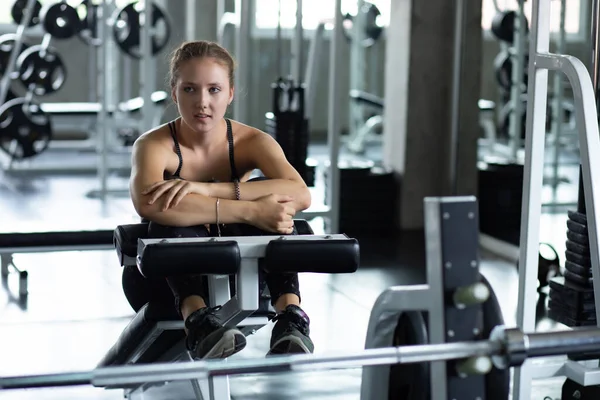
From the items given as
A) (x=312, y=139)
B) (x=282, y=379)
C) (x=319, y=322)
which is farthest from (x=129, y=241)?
(x=312, y=139)

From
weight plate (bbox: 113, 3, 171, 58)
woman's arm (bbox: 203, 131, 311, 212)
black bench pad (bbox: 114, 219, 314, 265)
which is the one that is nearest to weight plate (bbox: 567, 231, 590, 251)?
woman's arm (bbox: 203, 131, 311, 212)

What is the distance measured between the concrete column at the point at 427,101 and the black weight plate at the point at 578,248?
216 cm

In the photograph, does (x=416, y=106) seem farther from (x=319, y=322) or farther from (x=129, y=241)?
(x=129, y=241)

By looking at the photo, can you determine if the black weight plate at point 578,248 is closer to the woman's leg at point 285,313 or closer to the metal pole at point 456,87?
the woman's leg at point 285,313

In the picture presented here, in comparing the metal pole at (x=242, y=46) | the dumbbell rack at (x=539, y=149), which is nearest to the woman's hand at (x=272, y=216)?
the dumbbell rack at (x=539, y=149)

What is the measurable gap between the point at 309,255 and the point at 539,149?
2.12 ft

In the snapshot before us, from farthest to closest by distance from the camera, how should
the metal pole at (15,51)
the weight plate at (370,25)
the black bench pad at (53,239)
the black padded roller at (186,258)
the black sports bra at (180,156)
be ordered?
the weight plate at (370,25) → the metal pole at (15,51) → the black bench pad at (53,239) → the black sports bra at (180,156) → the black padded roller at (186,258)

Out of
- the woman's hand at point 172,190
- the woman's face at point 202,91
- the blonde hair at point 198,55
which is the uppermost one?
the blonde hair at point 198,55

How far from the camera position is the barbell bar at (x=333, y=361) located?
1.25m

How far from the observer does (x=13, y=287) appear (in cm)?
406

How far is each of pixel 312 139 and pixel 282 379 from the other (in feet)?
19.0

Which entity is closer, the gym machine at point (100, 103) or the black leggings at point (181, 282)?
the black leggings at point (181, 282)

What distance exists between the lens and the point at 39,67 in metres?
6.75

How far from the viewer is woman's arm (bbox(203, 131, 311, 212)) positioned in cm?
237
